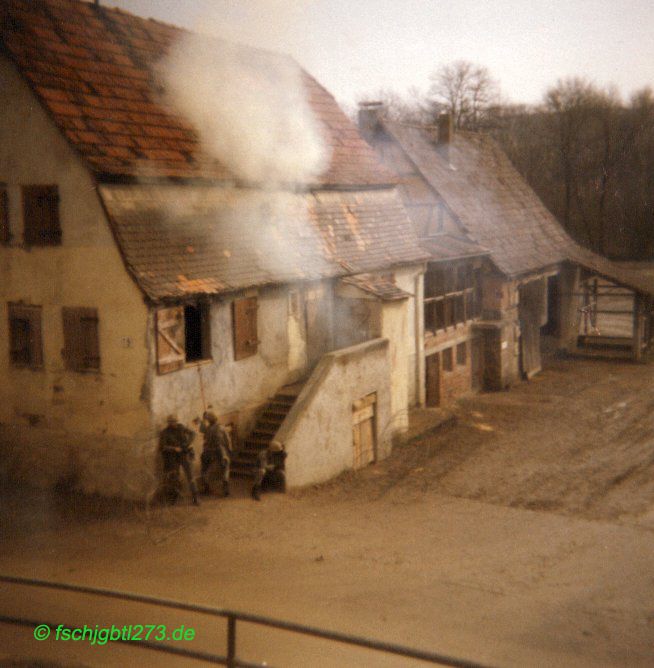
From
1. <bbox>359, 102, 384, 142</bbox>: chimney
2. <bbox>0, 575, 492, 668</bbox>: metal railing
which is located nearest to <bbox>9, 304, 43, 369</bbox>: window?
<bbox>0, 575, 492, 668</bbox>: metal railing

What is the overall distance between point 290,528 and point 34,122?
8339 mm

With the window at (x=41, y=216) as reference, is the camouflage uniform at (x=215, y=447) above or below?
below

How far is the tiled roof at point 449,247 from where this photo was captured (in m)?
23.1

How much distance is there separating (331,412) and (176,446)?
3661 millimetres

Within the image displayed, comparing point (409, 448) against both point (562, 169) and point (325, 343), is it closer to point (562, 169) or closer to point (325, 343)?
point (325, 343)

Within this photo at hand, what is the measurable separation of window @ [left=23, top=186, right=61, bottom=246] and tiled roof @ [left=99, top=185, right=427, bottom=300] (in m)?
1.31

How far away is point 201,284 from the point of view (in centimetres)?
1417

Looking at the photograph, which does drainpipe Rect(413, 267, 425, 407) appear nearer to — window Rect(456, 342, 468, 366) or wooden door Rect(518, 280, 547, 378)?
window Rect(456, 342, 468, 366)

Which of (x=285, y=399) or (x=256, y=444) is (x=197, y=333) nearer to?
(x=285, y=399)

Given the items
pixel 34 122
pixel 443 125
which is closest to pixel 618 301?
pixel 443 125

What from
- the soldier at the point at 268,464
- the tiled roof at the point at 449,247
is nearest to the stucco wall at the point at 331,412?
the soldier at the point at 268,464

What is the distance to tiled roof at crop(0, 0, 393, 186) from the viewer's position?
547 inches

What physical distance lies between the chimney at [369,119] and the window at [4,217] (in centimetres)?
1389

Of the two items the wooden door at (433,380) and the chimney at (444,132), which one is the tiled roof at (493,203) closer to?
the chimney at (444,132)
